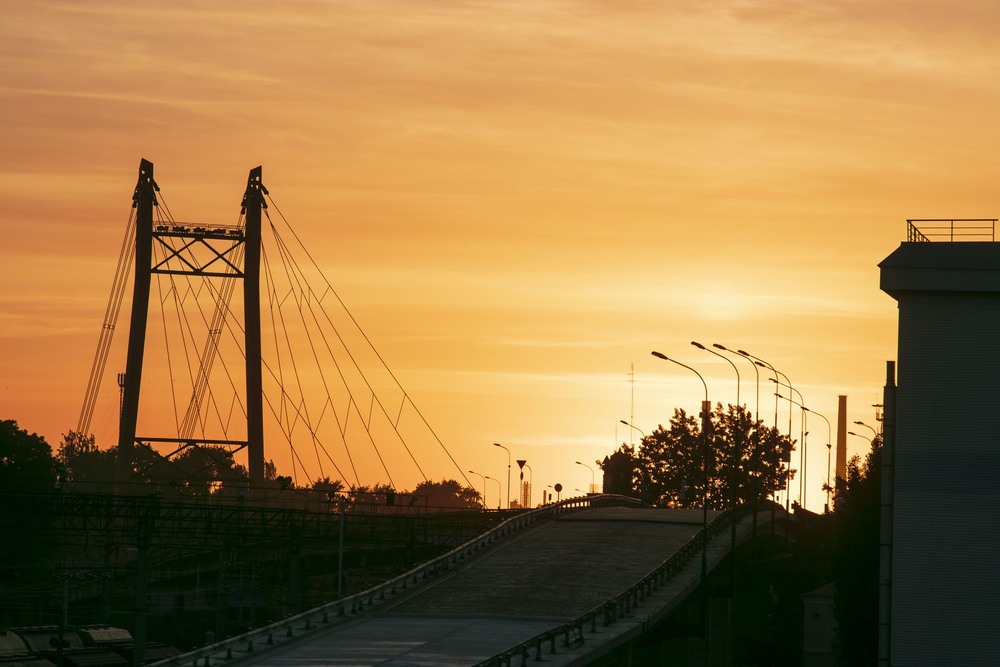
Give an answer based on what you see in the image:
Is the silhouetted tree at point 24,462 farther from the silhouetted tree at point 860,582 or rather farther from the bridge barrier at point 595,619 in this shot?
the silhouetted tree at point 860,582

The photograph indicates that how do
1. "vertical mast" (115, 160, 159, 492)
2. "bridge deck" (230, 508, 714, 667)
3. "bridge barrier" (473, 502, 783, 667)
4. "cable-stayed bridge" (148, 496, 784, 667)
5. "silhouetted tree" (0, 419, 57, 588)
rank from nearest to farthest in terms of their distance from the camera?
"bridge barrier" (473, 502, 783, 667), "cable-stayed bridge" (148, 496, 784, 667), "bridge deck" (230, 508, 714, 667), "vertical mast" (115, 160, 159, 492), "silhouetted tree" (0, 419, 57, 588)

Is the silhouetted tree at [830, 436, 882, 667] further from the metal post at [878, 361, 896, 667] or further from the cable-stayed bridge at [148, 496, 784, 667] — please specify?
the metal post at [878, 361, 896, 667]

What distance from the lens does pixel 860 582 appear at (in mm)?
60500

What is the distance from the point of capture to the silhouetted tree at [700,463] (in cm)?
15600

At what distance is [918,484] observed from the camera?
51.3m

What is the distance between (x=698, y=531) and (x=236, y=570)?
36.7 metres

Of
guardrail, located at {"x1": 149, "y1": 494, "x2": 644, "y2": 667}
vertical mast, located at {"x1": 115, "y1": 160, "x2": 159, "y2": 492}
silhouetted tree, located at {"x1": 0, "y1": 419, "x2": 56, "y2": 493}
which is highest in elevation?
vertical mast, located at {"x1": 115, "y1": 160, "x2": 159, "y2": 492}

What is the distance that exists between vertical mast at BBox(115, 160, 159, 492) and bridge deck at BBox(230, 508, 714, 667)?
2087 centimetres

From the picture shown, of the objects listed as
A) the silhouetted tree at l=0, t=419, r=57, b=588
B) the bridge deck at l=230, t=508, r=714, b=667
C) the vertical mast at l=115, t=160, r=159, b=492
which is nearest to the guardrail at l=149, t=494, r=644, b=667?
the bridge deck at l=230, t=508, r=714, b=667

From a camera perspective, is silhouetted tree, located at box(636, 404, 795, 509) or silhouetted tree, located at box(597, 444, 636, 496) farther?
silhouetted tree, located at box(636, 404, 795, 509)

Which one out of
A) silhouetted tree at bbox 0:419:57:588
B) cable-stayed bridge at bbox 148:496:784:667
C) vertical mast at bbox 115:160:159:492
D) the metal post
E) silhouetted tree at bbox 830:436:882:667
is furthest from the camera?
silhouetted tree at bbox 0:419:57:588

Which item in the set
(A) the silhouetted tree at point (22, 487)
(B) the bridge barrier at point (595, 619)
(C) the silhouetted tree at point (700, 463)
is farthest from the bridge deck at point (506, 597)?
(C) the silhouetted tree at point (700, 463)

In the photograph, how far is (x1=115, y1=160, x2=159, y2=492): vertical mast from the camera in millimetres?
81875

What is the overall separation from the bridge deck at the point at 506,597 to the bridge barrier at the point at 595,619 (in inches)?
57.9
